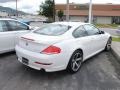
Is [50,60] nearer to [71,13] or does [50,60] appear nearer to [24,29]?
[24,29]

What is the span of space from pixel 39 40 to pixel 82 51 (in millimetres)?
1499

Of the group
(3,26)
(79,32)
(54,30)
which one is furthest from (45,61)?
(3,26)

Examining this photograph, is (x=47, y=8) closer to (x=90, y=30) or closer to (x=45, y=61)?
(x=90, y=30)

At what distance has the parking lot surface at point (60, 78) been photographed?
4.60 meters

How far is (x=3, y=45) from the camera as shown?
6.77 metres

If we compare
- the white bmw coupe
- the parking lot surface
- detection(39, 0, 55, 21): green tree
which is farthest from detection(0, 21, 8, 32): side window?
detection(39, 0, 55, 21): green tree

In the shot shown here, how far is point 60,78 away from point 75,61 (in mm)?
701

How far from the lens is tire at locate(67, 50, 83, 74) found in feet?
17.2

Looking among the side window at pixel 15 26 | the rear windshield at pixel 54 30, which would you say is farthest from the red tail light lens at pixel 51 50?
the side window at pixel 15 26

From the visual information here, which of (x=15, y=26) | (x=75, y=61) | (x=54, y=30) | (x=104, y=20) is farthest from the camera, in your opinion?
(x=104, y=20)

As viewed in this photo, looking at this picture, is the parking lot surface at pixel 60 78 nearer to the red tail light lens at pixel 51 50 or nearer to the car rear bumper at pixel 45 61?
the car rear bumper at pixel 45 61

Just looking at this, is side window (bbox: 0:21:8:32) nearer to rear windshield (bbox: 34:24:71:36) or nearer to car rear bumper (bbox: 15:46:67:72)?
rear windshield (bbox: 34:24:71:36)

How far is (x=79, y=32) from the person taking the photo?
5.92m

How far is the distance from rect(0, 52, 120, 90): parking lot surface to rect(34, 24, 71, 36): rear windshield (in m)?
1.15
